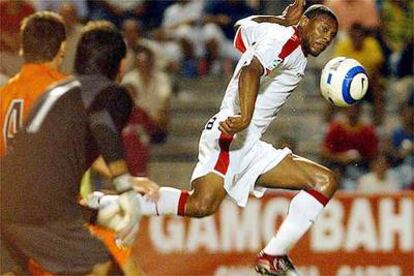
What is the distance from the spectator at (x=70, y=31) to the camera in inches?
480

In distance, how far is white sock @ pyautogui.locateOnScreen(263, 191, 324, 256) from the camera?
8398mm

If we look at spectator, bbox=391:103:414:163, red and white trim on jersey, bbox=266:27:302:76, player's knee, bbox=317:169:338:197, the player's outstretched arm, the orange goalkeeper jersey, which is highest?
the player's outstretched arm

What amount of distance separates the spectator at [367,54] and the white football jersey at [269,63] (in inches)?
184

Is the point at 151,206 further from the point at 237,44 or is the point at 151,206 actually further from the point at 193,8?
the point at 193,8

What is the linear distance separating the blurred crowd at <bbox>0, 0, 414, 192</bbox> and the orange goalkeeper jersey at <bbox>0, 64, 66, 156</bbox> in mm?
3939

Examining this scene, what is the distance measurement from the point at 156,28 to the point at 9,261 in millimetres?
6854

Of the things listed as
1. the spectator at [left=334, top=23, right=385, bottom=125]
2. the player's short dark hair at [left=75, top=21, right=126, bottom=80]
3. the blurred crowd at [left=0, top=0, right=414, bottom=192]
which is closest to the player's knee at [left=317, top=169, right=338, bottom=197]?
the player's short dark hair at [left=75, top=21, right=126, bottom=80]

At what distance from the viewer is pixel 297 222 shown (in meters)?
8.45

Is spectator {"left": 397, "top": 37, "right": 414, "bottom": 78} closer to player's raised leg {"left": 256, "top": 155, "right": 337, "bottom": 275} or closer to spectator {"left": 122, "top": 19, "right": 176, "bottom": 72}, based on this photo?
spectator {"left": 122, "top": 19, "right": 176, "bottom": 72}

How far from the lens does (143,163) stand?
12.2 m

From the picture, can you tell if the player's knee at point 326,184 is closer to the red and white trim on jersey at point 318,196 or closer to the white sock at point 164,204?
the red and white trim on jersey at point 318,196

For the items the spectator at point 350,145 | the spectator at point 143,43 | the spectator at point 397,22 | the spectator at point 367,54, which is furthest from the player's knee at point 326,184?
the spectator at point 397,22

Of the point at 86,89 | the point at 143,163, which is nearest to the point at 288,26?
the point at 86,89

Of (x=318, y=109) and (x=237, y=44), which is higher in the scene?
(x=237, y=44)
